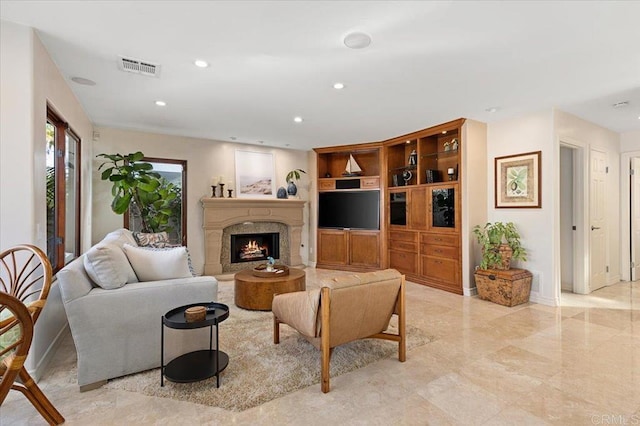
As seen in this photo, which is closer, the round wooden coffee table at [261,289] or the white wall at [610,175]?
the round wooden coffee table at [261,289]

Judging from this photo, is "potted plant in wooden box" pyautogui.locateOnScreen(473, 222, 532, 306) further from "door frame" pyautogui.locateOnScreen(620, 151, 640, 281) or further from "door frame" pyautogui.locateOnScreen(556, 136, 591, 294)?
"door frame" pyautogui.locateOnScreen(620, 151, 640, 281)

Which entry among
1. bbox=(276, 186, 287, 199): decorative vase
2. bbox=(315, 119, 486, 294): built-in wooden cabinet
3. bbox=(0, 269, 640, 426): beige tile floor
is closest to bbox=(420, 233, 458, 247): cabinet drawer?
bbox=(315, 119, 486, 294): built-in wooden cabinet

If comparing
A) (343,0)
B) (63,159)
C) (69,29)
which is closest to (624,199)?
(343,0)

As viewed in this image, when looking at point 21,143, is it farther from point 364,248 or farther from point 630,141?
point 630,141

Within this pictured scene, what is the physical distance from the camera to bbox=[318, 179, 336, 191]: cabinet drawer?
659 centimetres

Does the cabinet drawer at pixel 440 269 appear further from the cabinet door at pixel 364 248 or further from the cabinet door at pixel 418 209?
the cabinet door at pixel 364 248

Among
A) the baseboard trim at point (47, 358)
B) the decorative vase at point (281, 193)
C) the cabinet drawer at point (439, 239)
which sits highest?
the decorative vase at point (281, 193)

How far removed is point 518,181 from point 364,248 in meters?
2.87

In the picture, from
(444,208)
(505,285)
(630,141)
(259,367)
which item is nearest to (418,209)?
(444,208)

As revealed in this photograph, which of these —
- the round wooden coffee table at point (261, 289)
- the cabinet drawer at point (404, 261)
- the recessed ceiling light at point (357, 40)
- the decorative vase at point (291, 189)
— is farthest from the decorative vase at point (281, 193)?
the recessed ceiling light at point (357, 40)

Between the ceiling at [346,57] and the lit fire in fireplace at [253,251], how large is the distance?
2804 mm

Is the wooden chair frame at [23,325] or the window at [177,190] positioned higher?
the window at [177,190]

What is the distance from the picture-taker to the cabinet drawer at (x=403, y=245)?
540 cm

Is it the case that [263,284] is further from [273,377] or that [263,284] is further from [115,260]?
[115,260]
